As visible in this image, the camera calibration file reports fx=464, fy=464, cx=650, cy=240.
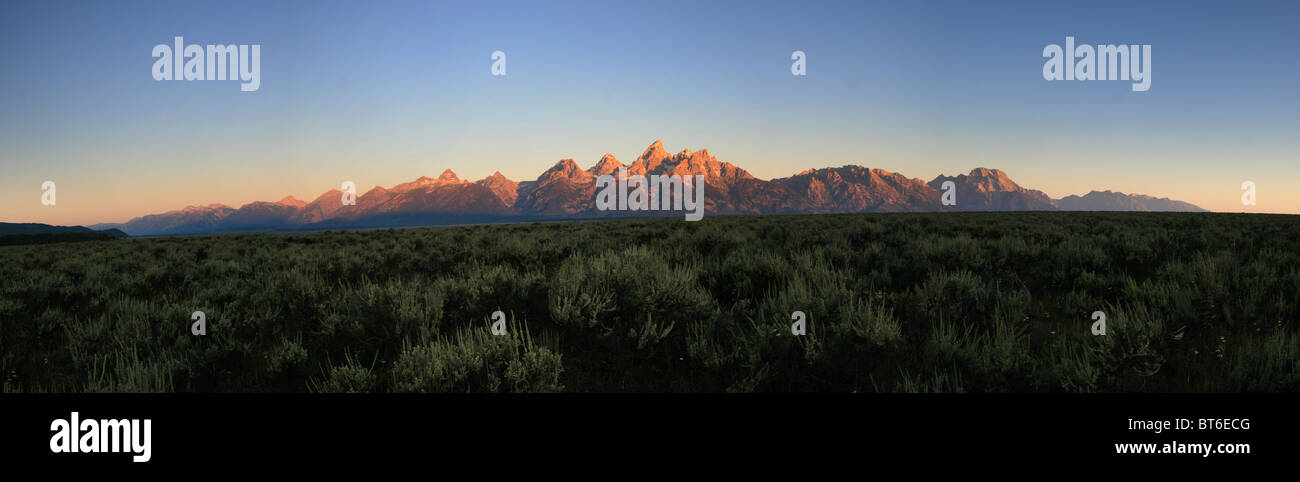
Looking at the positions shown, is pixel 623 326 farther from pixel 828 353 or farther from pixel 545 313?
pixel 828 353

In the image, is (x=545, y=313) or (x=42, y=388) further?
(x=545, y=313)

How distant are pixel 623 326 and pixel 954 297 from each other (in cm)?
335

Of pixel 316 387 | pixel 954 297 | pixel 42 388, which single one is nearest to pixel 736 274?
pixel 954 297

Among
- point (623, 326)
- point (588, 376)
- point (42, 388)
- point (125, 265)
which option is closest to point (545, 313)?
point (623, 326)

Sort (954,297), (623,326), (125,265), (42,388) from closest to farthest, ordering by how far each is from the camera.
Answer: (42,388), (623,326), (954,297), (125,265)

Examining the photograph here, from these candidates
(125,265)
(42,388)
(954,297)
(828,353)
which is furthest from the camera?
(125,265)

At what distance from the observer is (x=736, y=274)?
6.16m
